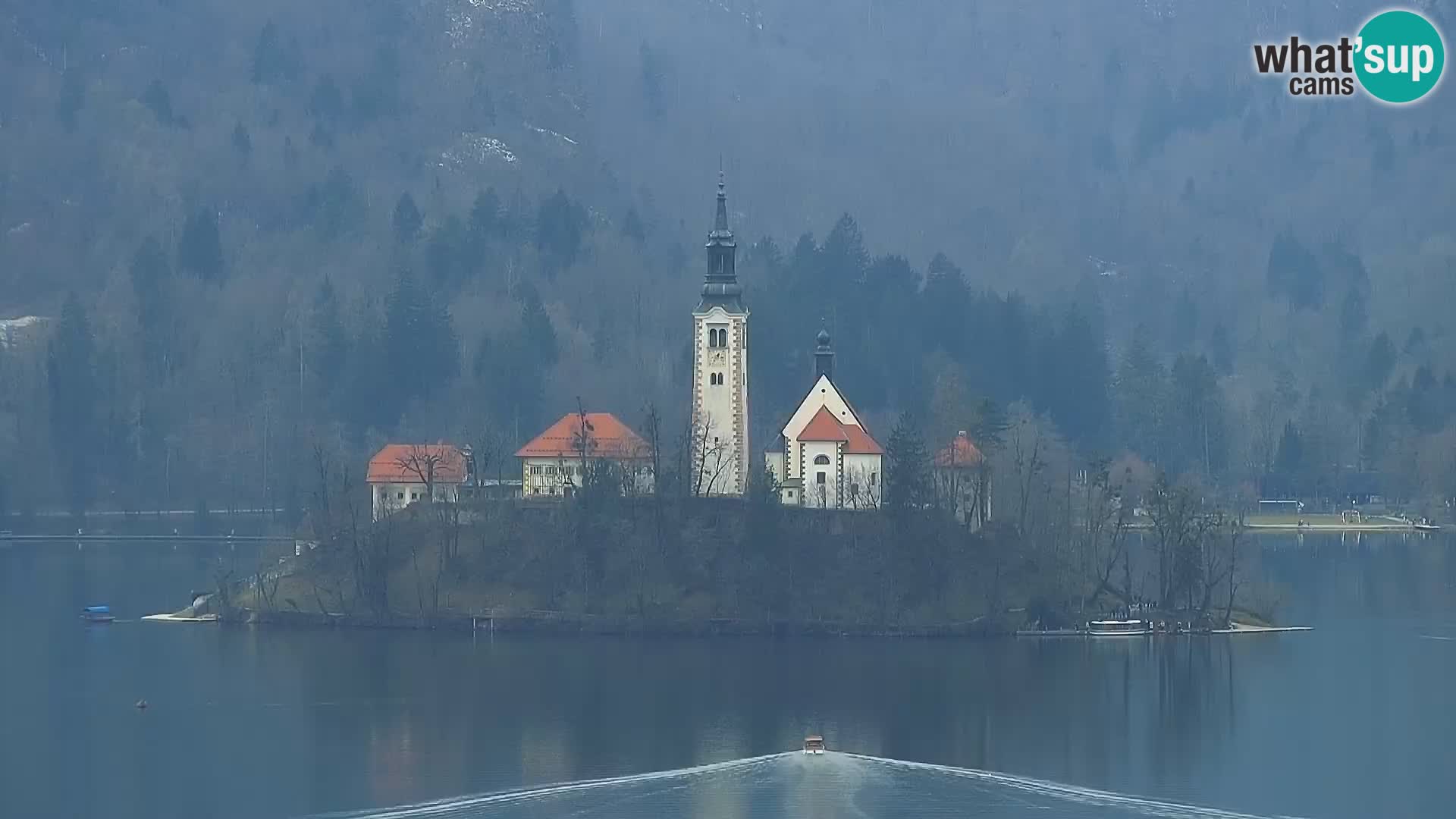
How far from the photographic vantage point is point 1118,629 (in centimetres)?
7831

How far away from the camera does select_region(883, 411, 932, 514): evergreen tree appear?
80.6 meters

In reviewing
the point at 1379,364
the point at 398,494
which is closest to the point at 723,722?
the point at 398,494

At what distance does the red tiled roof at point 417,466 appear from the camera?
8581 cm

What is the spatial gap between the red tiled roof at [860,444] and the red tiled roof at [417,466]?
42.2ft

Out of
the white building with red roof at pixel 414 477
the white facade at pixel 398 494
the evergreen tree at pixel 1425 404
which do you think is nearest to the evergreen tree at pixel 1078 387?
the evergreen tree at pixel 1425 404

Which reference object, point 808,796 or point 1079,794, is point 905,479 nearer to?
point 1079,794

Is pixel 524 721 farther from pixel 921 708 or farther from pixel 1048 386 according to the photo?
pixel 1048 386

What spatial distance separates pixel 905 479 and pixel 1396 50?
168 feet

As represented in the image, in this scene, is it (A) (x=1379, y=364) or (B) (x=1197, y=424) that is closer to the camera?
(B) (x=1197, y=424)

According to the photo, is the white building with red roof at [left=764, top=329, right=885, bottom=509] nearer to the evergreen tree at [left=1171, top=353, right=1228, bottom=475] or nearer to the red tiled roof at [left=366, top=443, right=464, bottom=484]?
the red tiled roof at [left=366, top=443, right=464, bottom=484]

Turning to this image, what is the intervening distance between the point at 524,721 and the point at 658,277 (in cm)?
8398

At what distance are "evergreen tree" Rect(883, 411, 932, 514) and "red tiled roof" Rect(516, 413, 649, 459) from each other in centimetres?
845

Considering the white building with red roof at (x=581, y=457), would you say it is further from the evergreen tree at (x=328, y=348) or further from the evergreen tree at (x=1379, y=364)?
the evergreen tree at (x=1379, y=364)

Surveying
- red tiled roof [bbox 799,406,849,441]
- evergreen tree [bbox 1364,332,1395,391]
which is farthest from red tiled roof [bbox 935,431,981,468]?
evergreen tree [bbox 1364,332,1395,391]
